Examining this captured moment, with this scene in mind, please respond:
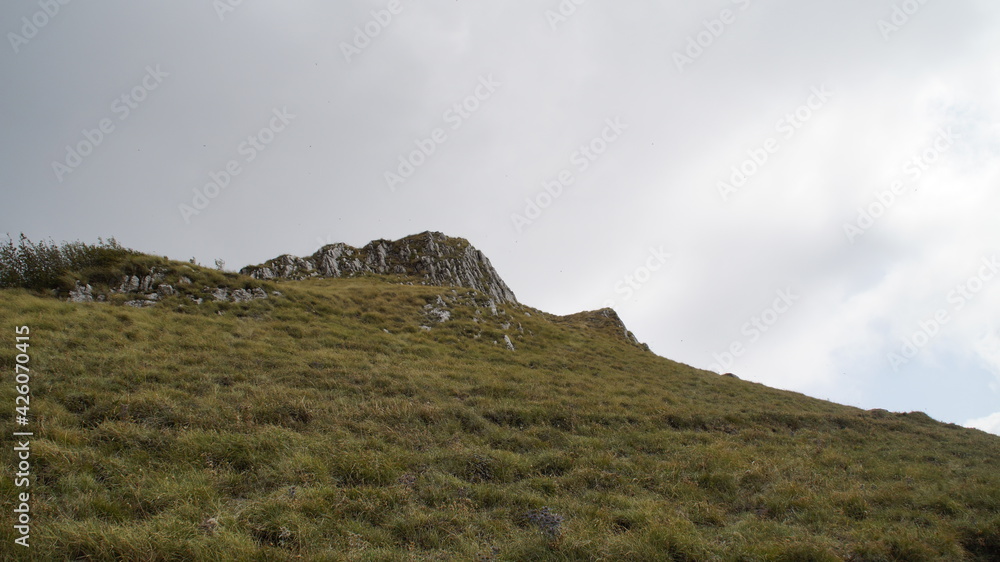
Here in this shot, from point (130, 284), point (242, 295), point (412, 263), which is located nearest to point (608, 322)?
point (412, 263)

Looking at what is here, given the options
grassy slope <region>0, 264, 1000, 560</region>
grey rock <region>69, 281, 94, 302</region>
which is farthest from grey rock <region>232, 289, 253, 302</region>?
grey rock <region>69, 281, 94, 302</region>

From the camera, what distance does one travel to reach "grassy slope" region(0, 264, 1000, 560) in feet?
22.9

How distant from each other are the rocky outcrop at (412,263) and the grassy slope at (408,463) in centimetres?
2262

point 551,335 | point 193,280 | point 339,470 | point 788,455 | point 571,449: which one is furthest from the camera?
point 551,335

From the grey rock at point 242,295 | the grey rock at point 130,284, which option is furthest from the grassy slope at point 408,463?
the grey rock at point 242,295

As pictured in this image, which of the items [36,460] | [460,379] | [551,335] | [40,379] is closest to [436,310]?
[551,335]

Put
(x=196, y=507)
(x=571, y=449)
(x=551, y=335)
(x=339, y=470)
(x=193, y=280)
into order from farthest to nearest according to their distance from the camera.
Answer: (x=551, y=335), (x=193, y=280), (x=571, y=449), (x=339, y=470), (x=196, y=507)

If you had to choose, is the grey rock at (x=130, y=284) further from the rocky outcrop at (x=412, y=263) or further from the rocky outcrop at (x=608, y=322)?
the rocky outcrop at (x=608, y=322)

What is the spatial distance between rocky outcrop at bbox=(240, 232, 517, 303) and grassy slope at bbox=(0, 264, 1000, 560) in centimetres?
2262

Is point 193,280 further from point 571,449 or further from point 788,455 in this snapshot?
point 788,455

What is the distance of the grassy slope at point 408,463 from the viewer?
6.97 meters

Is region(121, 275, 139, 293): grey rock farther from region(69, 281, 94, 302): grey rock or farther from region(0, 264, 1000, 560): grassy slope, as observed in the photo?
region(0, 264, 1000, 560): grassy slope

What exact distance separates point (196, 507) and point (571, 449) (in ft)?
29.1

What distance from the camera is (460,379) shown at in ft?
62.0
